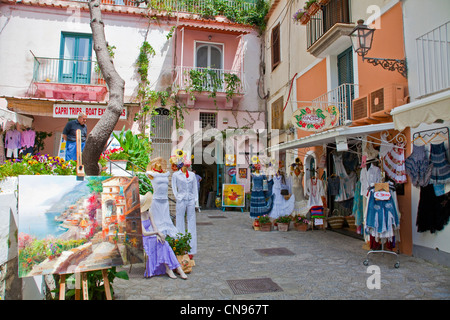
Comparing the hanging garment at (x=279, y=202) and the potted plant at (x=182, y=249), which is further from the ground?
the hanging garment at (x=279, y=202)

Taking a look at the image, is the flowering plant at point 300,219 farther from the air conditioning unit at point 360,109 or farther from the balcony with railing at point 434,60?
the balcony with railing at point 434,60

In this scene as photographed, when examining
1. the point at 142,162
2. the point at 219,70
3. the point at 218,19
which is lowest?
the point at 142,162

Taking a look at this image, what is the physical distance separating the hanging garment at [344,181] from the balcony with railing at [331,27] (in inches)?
124

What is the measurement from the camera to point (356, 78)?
803 centimetres

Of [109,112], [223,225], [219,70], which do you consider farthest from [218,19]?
[109,112]

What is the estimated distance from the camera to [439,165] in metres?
5.34

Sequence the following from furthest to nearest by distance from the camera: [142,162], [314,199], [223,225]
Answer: [223,225] → [314,199] → [142,162]

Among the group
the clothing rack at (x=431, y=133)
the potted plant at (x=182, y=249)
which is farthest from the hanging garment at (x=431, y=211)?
the potted plant at (x=182, y=249)

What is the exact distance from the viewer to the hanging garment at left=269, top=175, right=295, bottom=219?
32.1ft

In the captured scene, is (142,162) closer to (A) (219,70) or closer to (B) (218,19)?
(A) (219,70)

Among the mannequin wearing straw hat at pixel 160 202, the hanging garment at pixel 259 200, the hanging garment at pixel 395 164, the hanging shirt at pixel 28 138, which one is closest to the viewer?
the mannequin wearing straw hat at pixel 160 202

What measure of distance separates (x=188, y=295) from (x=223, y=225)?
6.12m

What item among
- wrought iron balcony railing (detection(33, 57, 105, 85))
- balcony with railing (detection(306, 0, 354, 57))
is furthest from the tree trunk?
wrought iron balcony railing (detection(33, 57, 105, 85))

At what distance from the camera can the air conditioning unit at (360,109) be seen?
22.8 feet
